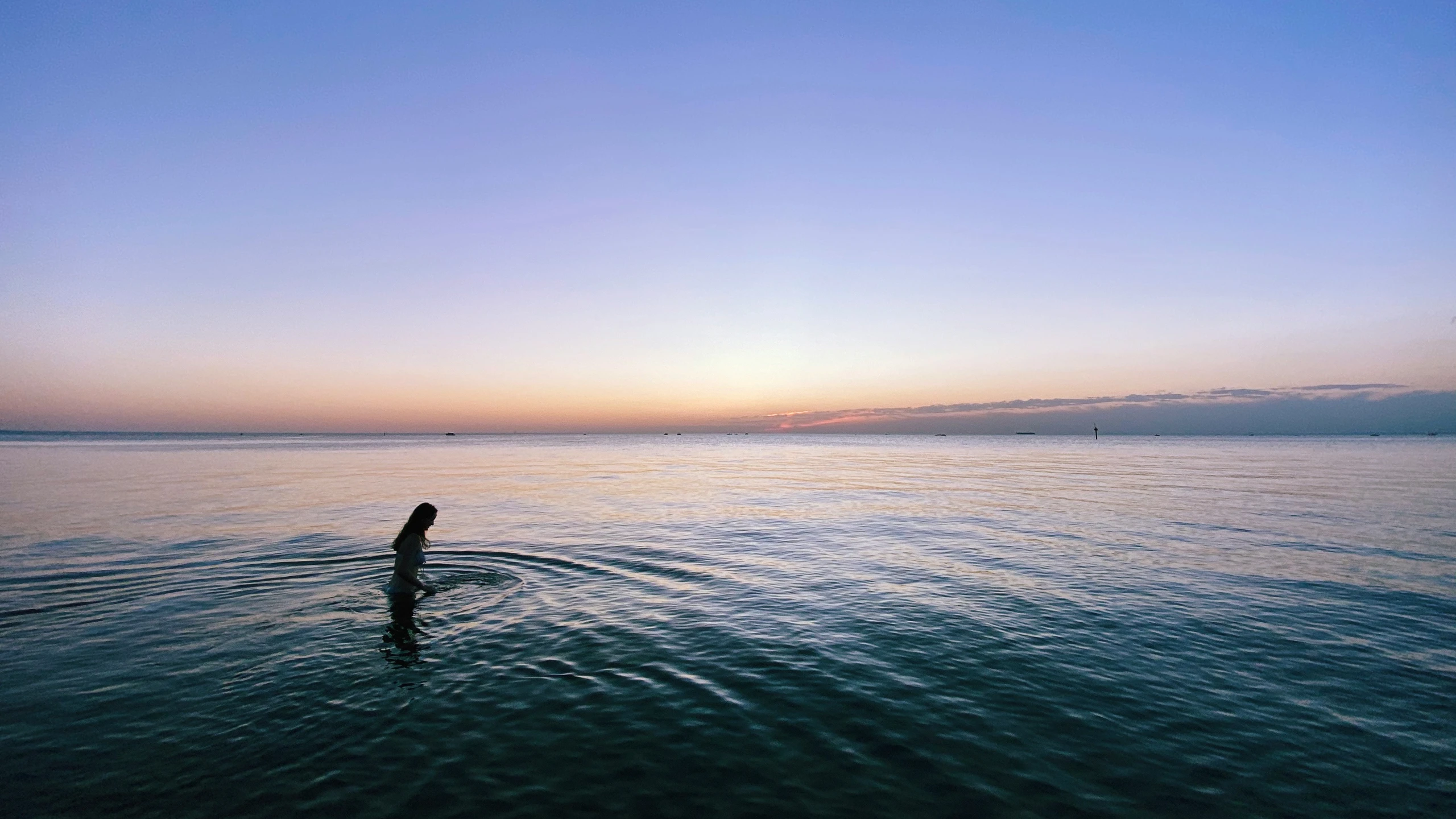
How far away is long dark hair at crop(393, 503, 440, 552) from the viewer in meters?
17.5

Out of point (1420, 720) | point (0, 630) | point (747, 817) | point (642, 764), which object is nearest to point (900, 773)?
point (747, 817)

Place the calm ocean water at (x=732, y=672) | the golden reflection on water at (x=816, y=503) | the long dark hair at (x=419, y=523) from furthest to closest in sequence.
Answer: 1. the golden reflection on water at (x=816, y=503)
2. the long dark hair at (x=419, y=523)
3. the calm ocean water at (x=732, y=672)

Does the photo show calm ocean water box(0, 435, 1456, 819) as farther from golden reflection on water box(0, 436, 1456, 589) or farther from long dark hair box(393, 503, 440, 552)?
long dark hair box(393, 503, 440, 552)

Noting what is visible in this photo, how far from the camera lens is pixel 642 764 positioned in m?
9.70

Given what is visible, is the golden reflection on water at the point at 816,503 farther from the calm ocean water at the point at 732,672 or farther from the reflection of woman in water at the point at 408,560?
the reflection of woman in water at the point at 408,560

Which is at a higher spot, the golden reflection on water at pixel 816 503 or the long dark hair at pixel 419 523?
the long dark hair at pixel 419 523

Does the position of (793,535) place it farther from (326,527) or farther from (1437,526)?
(1437,526)

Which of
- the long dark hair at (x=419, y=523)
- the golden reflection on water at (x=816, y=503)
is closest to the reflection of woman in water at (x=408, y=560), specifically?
the long dark hair at (x=419, y=523)

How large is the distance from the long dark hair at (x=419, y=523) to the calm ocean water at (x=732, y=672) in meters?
2.03

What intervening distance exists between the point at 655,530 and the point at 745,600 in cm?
1494

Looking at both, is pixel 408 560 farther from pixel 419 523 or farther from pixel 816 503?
pixel 816 503

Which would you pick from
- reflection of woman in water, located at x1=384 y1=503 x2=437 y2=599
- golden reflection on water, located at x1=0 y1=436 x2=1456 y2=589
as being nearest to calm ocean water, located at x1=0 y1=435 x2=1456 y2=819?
golden reflection on water, located at x1=0 y1=436 x2=1456 y2=589

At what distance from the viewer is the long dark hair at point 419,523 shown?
1750 centimetres

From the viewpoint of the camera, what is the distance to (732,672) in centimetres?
1354
